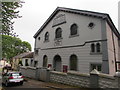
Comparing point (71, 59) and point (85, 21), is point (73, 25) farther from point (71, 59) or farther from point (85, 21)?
point (71, 59)

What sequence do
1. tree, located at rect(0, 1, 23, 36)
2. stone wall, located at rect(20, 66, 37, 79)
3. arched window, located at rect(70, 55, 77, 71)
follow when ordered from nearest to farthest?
tree, located at rect(0, 1, 23, 36)
arched window, located at rect(70, 55, 77, 71)
stone wall, located at rect(20, 66, 37, 79)

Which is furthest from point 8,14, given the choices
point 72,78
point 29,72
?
point 29,72

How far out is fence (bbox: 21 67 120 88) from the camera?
9.21 meters

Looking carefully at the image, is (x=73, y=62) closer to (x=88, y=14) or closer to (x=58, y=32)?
(x=58, y=32)

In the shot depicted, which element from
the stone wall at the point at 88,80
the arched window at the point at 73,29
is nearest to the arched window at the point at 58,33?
the arched window at the point at 73,29

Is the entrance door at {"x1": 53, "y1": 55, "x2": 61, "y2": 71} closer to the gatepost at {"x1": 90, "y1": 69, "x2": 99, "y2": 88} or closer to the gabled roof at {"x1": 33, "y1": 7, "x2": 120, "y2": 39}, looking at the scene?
the gabled roof at {"x1": 33, "y1": 7, "x2": 120, "y2": 39}

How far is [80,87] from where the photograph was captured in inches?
447

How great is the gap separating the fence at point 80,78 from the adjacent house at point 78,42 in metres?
2.90

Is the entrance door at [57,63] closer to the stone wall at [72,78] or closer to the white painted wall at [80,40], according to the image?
the white painted wall at [80,40]

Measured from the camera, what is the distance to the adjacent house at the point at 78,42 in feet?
44.7

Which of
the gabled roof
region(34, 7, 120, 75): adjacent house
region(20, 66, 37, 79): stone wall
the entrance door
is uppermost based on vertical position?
the gabled roof

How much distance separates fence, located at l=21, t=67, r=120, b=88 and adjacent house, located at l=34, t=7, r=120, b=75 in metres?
2.90

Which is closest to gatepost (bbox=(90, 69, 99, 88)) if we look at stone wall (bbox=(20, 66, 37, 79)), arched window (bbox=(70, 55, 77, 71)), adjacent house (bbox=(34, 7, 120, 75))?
adjacent house (bbox=(34, 7, 120, 75))

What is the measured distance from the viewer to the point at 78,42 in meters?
15.9
